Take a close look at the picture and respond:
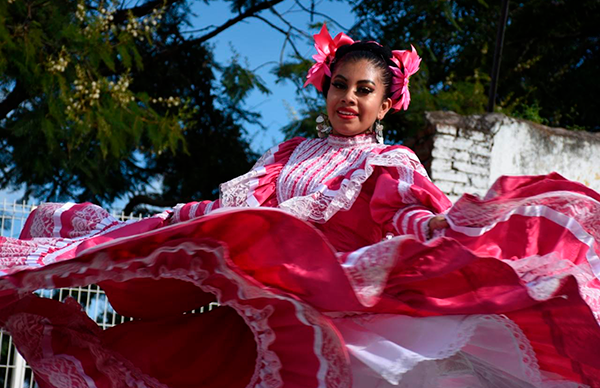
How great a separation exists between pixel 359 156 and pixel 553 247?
82cm

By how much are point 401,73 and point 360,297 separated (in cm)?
126

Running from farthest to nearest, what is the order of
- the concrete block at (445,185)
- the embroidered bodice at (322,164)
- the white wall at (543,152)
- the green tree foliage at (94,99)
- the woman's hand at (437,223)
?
the green tree foliage at (94,99) → the white wall at (543,152) → the concrete block at (445,185) → the embroidered bodice at (322,164) → the woman's hand at (437,223)

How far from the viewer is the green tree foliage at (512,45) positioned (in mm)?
9578

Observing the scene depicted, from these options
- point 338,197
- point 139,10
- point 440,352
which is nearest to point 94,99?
point 139,10

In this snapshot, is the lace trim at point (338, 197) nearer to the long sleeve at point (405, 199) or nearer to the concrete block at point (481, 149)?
the long sleeve at point (405, 199)

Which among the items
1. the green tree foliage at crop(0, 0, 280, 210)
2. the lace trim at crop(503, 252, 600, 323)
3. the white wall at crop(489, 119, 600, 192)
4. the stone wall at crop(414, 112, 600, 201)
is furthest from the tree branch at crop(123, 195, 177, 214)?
the lace trim at crop(503, 252, 600, 323)

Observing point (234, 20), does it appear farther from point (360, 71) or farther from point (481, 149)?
point (360, 71)

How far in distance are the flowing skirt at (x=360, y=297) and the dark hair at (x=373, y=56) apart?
0.91m

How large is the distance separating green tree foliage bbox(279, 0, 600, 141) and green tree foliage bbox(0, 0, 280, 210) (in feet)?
5.84

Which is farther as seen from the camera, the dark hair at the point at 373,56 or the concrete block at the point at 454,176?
the concrete block at the point at 454,176

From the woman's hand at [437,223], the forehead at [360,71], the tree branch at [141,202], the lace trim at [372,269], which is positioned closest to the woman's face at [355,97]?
the forehead at [360,71]

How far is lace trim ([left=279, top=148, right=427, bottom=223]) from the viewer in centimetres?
242

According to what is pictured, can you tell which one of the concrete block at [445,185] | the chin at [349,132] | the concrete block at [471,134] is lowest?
the chin at [349,132]

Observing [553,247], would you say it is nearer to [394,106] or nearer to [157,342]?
[394,106]
